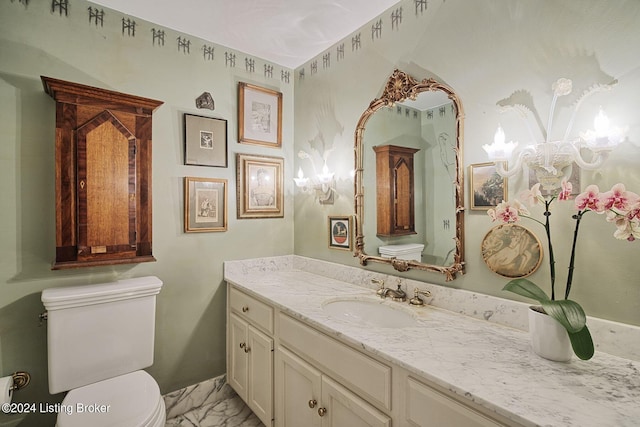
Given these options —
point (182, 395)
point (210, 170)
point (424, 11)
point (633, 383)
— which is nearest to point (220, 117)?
point (210, 170)

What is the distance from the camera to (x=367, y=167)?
6.52 feet

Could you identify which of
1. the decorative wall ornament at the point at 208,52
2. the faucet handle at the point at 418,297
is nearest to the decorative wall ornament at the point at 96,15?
the decorative wall ornament at the point at 208,52

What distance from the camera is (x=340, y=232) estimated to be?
7.16 ft

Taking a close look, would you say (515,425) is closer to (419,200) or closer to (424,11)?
(419,200)

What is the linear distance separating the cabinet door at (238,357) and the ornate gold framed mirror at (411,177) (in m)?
0.95

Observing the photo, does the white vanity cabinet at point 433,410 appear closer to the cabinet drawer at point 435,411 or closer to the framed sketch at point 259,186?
the cabinet drawer at point 435,411

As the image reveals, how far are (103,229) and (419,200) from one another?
5.90ft

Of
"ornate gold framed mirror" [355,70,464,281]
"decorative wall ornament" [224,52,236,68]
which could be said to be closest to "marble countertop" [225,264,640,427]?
"ornate gold framed mirror" [355,70,464,281]

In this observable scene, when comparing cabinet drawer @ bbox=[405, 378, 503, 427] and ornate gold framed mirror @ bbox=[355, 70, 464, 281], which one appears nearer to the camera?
cabinet drawer @ bbox=[405, 378, 503, 427]

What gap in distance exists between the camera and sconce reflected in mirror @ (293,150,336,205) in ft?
7.38

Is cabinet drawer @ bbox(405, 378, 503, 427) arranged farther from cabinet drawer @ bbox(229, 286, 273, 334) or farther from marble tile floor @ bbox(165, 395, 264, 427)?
marble tile floor @ bbox(165, 395, 264, 427)

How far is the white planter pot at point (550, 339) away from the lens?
0.99 meters

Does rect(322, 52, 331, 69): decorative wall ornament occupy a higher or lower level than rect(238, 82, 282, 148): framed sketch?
higher

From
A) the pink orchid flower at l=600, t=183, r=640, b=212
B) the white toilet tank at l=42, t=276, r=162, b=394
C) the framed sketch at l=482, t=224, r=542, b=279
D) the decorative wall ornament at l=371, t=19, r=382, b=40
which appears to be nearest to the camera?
the pink orchid flower at l=600, t=183, r=640, b=212
